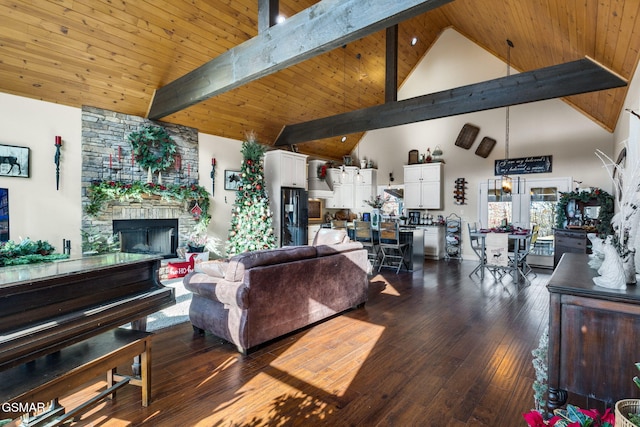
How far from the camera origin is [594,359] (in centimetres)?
170

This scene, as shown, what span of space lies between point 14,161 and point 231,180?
11.3 feet

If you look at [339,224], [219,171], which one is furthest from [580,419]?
[339,224]

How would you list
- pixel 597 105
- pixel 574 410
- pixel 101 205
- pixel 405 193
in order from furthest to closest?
pixel 405 193, pixel 597 105, pixel 101 205, pixel 574 410

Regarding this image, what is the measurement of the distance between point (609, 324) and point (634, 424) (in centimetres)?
91

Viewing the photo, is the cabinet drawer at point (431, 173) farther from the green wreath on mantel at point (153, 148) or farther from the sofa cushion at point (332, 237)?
the green wreath on mantel at point (153, 148)


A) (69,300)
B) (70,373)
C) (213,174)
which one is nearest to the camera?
(70,373)

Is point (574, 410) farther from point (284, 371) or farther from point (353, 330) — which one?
point (353, 330)

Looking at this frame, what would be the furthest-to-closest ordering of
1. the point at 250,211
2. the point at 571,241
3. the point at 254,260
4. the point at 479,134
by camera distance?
the point at 479,134, the point at 250,211, the point at 571,241, the point at 254,260

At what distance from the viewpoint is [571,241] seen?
18.6 ft

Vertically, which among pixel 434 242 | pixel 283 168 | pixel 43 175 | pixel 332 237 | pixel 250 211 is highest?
pixel 283 168

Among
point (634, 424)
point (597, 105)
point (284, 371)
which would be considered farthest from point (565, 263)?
point (597, 105)

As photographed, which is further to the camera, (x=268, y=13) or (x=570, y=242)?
(x=570, y=242)

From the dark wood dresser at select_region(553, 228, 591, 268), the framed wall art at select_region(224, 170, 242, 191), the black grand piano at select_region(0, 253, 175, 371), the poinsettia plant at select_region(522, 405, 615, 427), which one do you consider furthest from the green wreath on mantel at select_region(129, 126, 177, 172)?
the dark wood dresser at select_region(553, 228, 591, 268)

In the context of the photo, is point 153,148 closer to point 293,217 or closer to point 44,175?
point 44,175
